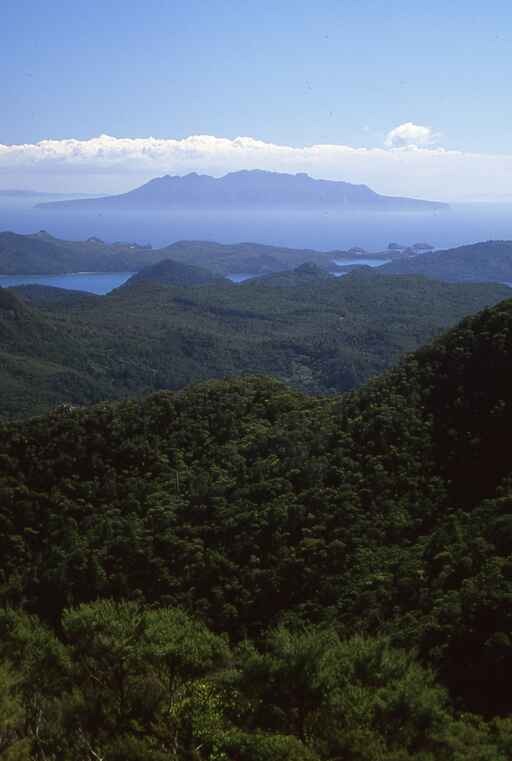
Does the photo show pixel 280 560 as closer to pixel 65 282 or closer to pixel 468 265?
pixel 468 265

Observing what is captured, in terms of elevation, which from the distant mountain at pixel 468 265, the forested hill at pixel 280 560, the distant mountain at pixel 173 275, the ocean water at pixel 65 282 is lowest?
the forested hill at pixel 280 560

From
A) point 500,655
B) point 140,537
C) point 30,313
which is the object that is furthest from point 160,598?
point 30,313

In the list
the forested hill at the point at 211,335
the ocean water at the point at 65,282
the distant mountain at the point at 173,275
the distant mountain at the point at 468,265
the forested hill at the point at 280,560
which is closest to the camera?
the forested hill at the point at 280,560

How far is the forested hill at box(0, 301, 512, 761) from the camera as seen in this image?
1255 centimetres

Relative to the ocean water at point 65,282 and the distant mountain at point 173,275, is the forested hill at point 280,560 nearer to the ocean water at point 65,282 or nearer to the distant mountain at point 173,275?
the distant mountain at point 173,275

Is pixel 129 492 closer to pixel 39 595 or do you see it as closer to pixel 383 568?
pixel 39 595

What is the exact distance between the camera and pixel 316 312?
11731 cm

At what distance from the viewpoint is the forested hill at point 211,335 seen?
75.0 metres

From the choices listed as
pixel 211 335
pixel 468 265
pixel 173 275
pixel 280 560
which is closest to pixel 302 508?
pixel 280 560

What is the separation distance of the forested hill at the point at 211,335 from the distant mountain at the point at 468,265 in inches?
1717

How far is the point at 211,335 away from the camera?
95.1 metres

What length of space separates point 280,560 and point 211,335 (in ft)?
247

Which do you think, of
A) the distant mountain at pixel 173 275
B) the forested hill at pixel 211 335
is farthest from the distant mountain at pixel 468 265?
the distant mountain at pixel 173 275

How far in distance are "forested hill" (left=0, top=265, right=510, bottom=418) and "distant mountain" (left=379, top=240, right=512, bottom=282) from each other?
43620 millimetres
